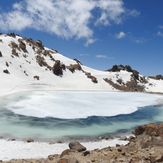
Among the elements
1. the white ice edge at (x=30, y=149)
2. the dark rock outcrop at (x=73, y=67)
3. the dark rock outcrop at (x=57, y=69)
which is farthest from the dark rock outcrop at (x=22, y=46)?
the white ice edge at (x=30, y=149)

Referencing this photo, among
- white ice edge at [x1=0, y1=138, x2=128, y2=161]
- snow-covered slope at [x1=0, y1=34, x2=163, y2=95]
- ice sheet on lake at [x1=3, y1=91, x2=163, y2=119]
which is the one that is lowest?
white ice edge at [x1=0, y1=138, x2=128, y2=161]

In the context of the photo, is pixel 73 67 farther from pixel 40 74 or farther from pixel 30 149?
pixel 30 149

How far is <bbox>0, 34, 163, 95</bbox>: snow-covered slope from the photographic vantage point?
3925 cm

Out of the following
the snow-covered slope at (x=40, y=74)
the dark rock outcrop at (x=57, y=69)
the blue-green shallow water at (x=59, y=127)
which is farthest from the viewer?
the dark rock outcrop at (x=57, y=69)

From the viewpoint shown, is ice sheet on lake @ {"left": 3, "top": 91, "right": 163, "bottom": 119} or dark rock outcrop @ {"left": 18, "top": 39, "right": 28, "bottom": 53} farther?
dark rock outcrop @ {"left": 18, "top": 39, "right": 28, "bottom": 53}

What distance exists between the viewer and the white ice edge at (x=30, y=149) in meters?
6.77

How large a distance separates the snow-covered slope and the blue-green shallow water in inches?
893

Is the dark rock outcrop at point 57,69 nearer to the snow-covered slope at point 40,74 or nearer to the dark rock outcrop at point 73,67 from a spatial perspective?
the snow-covered slope at point 40,74

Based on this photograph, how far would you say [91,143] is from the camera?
8.58 meters

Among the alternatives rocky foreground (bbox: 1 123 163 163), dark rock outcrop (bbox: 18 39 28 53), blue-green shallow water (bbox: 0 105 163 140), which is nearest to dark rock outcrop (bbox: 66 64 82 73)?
dark rock outcrop (bbox: 18 39 28 53)

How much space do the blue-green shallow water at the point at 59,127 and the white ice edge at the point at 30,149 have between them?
954 millimetres

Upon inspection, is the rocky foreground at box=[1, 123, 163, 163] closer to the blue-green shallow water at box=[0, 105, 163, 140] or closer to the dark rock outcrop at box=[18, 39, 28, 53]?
the blue-green shallow water at box=[0, 105, 163, 140]

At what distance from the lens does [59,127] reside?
11.0m

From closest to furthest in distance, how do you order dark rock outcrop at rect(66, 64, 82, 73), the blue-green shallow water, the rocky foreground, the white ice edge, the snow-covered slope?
the rocky foreground, the white ice edge, the blue-green shallow water, the snow-covered slope, dark rock outcrop at rect(66, 64, 82, 73)
